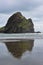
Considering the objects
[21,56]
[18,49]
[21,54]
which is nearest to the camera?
[21,56]

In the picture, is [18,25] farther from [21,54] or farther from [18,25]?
[21,54]

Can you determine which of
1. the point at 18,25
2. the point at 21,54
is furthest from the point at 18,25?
the point at 21,54

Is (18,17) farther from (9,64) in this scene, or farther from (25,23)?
(9,64)

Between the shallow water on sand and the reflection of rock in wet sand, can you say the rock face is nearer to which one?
the reflection of rock in wet sand

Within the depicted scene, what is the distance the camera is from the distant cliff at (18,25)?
154 meters

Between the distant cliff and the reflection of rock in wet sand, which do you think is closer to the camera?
the reflection of rock in wet sand

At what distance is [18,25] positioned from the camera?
15825 cm

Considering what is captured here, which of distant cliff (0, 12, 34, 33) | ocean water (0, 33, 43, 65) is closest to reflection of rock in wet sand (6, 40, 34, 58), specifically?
ocean water (0, 33, 43, 65)

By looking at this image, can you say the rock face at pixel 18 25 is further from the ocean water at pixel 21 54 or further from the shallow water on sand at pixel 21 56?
the shallow water on sand at pixel 21 56

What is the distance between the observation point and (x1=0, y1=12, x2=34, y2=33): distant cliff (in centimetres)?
15362

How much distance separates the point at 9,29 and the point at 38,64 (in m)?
146

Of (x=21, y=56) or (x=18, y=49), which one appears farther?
(x=18, y=49)

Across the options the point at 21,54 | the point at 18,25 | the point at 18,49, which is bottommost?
the point at 18,25

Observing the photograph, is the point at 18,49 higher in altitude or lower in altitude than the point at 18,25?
higher
